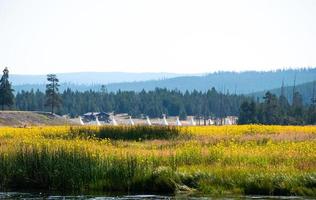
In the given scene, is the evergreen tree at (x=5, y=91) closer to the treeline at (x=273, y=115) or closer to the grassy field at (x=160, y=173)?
the treeline at (x=273, y=115)

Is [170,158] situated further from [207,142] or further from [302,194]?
[207,142]

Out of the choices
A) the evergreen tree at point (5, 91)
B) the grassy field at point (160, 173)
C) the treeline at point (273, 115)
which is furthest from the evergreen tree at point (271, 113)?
the grassy field at point (160, 173)

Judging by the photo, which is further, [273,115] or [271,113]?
[271,113]

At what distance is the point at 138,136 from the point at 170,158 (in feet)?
61.8

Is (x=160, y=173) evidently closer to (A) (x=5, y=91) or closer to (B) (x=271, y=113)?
(A) (x=5, y=91)

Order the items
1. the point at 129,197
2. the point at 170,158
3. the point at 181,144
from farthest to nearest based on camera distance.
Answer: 1. the point at 181,144
2. the point at 170,158
3. the point at 129,197

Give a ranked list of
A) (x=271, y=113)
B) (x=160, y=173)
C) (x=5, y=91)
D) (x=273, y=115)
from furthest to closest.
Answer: (x=271, y=113) → (x=273, y=115) → (x=5, y=91) → (x=160, y=173)

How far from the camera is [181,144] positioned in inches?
1770

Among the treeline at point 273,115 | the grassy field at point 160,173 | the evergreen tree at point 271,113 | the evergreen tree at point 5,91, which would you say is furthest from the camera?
the evergreen tree at point 271,113

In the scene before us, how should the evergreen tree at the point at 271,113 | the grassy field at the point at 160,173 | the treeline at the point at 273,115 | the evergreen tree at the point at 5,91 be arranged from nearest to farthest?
1. the grassy field at the point at 160,173
2. the evergreen tree at the point at 5,91
3. the treeline at the point at 273,115
4. the evergreen tree at the point at 271,113

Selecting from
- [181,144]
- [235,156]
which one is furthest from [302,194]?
[181,144]

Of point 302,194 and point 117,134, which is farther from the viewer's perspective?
point 117,134

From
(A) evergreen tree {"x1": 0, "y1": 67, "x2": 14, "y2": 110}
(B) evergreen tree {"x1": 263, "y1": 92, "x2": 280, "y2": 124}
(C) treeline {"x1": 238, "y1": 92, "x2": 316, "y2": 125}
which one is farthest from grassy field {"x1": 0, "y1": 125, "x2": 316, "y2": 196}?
(B) evergreen tree {"x1": 263, "y1": 92, "x2": 280, "y2": 124}

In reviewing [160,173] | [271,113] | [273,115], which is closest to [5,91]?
[271,113]
